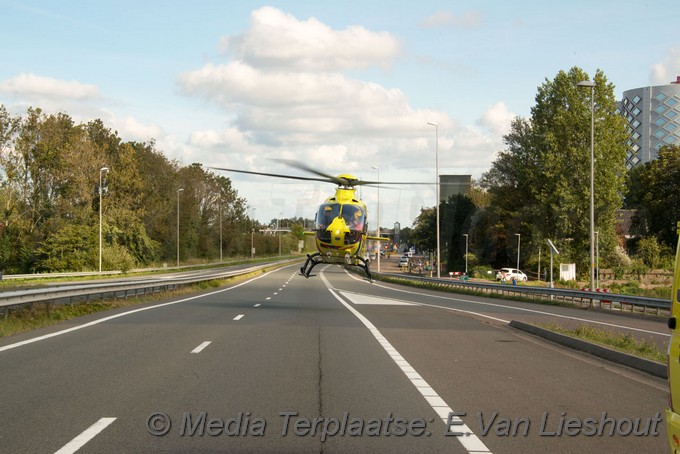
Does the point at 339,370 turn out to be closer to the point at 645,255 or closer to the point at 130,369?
the point at 130,369

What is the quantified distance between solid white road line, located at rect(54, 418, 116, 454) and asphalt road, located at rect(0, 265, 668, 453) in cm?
3

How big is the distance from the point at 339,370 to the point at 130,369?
3171 mm

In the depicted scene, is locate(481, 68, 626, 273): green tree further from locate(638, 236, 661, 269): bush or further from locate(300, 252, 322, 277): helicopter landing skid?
locate(300, 252, 322, 277): helicopter landing skid

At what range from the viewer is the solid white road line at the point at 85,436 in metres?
6.55

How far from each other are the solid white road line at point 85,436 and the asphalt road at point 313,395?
1.2 inches

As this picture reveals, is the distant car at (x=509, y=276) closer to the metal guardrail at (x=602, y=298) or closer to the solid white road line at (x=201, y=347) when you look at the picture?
the metal guardrail at (x=602, y=298)

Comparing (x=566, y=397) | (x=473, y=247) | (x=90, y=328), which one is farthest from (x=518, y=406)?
(x=473, y=247)

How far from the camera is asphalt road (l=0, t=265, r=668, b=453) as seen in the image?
7.14m

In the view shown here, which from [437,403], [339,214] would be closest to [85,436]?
[437,403]

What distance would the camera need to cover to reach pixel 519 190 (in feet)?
277

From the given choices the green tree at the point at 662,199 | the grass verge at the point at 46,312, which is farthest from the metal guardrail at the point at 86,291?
the green tree at the point at 662,199

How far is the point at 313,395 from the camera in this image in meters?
9.33

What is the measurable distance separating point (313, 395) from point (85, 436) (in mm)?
3078

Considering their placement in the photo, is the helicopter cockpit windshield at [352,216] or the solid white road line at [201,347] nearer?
the solid white road line at [201,347]
